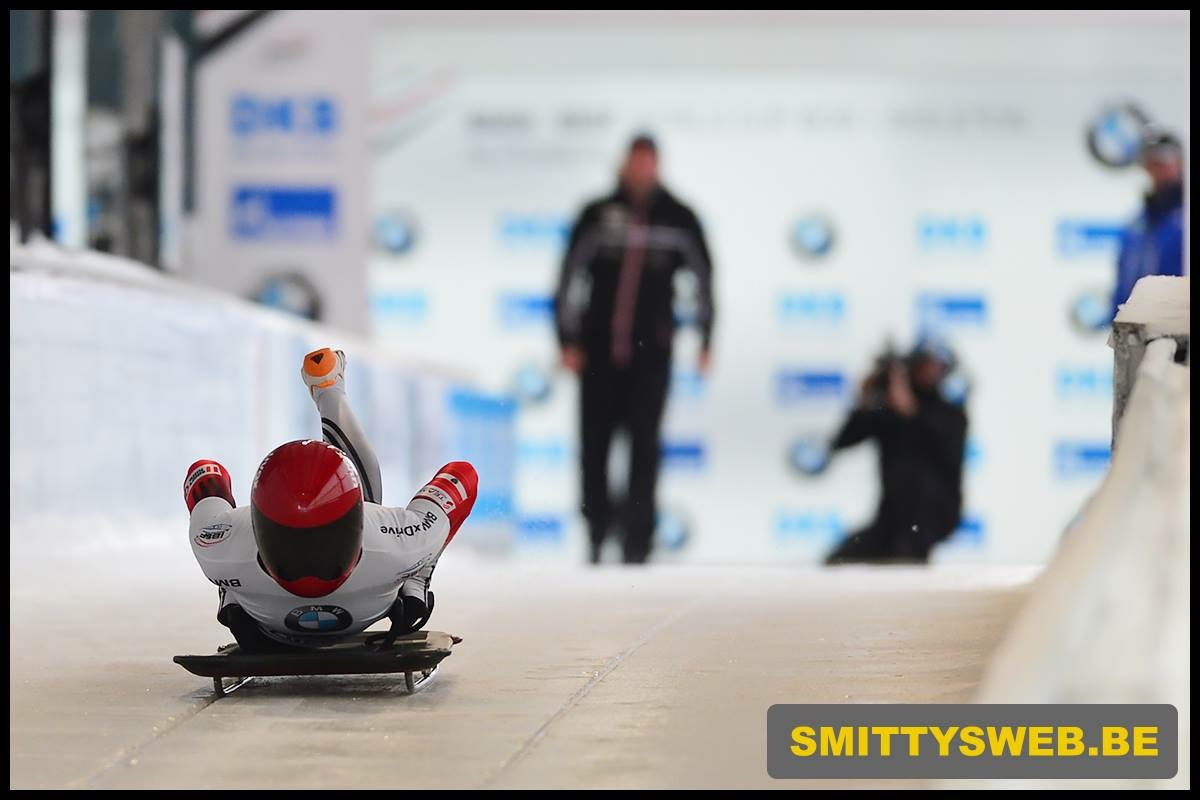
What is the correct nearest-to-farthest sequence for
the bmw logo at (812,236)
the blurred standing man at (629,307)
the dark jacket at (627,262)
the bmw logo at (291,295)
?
the blurred standing man at (629,307), the dark jacket at (627,262), the bmw logo at (291,295), the bmw logo at (812,236)

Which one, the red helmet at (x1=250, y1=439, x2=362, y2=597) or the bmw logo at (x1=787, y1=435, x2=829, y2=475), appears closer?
the red helmet at (x1=250, y1=439, x2=362, y2=597)

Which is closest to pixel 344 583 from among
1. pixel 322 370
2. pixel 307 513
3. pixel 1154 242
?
pixel 307 513

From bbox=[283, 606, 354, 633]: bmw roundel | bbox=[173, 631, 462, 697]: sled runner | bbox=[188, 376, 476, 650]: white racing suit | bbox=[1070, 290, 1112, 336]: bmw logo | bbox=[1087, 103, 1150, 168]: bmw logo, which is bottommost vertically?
bbox=[173, 631, 462, 697]: sled runner

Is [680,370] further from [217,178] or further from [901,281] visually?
[217,178]

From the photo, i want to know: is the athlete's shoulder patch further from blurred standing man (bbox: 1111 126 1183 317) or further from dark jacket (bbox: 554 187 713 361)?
dark jacket (bbox: 554 187 713 361)

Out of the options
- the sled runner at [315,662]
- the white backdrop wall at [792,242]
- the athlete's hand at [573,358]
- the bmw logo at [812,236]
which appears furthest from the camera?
the bmw logo at [812,236]

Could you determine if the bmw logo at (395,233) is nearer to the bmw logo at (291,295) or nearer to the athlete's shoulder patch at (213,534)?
the bmw logo at (291,295)

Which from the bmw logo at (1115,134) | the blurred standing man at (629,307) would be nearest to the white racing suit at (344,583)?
the blurred standing man at (629,307)

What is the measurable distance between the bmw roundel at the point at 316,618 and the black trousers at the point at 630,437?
4.51 m

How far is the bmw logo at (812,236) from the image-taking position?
41.3ft

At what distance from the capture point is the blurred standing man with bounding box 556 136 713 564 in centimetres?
792

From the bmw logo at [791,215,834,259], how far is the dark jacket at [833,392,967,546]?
2893 millimetres

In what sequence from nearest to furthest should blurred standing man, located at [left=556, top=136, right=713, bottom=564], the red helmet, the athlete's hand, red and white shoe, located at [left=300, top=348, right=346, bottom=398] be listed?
1. the red helmet
2. red and white shoe, located at [left=300, top=348, right=346, bottom=398]
3. blurred standing man, located at [left=556, top=136, right=713, bottom=564]
4. the athlete's hand

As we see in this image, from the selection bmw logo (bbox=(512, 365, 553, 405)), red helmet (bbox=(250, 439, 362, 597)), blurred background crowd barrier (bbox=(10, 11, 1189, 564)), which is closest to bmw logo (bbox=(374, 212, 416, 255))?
blurred background crowd barrier (bbox=(10, 11, 1189, 564))
